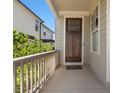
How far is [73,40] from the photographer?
8.93 m

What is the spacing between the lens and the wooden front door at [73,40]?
8891mm

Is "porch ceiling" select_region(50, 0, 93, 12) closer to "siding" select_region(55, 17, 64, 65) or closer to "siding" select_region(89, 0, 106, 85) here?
"siding" select_region(55, 17, 64, 65)

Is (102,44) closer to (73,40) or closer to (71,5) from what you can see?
(71,5)

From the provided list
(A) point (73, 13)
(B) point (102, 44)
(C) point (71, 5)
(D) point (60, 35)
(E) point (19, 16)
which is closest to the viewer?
(B) point (102, 44)

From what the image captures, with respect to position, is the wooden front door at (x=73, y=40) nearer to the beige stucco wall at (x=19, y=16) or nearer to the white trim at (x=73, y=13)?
the white trim at (x=73, y=13)

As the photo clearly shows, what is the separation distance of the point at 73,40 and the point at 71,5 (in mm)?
2031

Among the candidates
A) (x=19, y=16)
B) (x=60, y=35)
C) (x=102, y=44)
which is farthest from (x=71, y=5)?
(x=19, y=16)

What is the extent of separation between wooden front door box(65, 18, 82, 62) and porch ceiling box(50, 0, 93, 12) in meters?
0.89

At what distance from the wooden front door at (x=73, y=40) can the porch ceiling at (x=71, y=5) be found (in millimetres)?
892

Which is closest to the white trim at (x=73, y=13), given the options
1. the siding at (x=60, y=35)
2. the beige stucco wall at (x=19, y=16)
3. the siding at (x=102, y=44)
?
the siding at (x=60, y=35)

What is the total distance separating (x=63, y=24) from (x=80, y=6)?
147 centimetres

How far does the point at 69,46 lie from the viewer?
8930 mm
